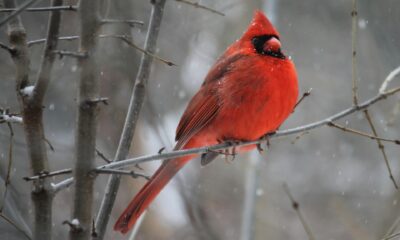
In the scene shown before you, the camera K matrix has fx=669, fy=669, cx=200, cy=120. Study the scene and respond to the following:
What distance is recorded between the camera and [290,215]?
23.6 ft

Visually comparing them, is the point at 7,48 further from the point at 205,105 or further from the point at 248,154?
the point at 248,154

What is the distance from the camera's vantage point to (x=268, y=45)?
10.8 feet

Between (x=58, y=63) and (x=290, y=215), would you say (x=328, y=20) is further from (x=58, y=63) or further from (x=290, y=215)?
(x=58, y=63)

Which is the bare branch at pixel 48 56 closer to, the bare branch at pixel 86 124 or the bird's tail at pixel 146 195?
the bare branch at pixel 86 124

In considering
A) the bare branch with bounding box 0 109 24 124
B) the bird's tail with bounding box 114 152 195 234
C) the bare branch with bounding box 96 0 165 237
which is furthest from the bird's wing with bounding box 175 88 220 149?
the bare branch with bounding box 0 109 24 124

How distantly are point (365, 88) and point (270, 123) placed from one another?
466 cm

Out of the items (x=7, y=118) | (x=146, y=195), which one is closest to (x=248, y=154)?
(x=146, y=195)

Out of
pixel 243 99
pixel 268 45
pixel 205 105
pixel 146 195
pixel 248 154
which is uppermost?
pixel 248 154

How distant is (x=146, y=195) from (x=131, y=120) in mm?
369

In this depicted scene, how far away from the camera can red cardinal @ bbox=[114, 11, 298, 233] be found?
3.12 meters

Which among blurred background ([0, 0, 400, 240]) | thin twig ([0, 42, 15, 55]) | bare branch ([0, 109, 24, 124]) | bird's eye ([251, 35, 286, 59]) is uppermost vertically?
blurred background ([0, 0, 400, 240])

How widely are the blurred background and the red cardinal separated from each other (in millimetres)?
741

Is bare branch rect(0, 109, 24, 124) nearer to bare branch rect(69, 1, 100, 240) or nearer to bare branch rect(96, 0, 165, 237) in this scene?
bare branch rect(69, 1, 100, 240)

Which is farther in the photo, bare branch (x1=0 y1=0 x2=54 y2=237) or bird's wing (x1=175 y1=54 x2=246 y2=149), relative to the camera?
bird's wing (x1=175 y1=54 x2=246 y2=149)
